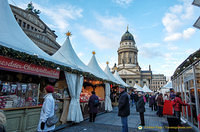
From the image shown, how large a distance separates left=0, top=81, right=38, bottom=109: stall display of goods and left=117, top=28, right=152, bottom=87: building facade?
60899mm

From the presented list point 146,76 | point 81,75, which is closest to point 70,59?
point 81,75

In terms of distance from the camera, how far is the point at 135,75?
63625mm

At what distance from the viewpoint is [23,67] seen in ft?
15.0

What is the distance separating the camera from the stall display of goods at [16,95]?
416 cm

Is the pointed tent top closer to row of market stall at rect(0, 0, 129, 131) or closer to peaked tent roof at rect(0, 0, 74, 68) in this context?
row of market stall at rect(0, 0, 129, 131)

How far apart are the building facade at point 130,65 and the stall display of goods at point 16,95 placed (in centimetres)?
6090

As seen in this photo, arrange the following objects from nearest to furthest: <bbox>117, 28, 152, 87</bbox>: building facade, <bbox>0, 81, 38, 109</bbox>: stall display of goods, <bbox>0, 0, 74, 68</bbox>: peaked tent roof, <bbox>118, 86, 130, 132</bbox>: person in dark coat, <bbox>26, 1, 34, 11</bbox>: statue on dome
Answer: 1. <bbox>0, 81, 38, 109</bbox>: stall display of goods
2. <bbox>0, 0, 74, 68</bbox>: peaked tent roof
3. <bbox>118, 86, 130, 132</bbox>: person in dark coat
4. <bbox>26, 1, 34, 11</bbox>: statue on dome
5. <bbox>117, 28, 152, 87</bbox>: building facade

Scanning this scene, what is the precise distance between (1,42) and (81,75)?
13.5ft

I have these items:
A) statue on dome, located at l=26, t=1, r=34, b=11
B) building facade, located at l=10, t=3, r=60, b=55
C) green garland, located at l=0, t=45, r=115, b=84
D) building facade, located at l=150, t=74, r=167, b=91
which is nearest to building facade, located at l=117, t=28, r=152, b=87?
building facade, located at l=10, t=3, r=60, b=55

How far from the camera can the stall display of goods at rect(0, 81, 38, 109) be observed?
164 inches

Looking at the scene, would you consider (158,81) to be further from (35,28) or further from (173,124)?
(173,124)

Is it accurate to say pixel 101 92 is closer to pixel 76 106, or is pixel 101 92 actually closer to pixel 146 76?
pixel 76 106

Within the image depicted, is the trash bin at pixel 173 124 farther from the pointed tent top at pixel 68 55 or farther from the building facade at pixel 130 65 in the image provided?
the building facade at pixel 130 65

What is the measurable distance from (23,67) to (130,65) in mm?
64344
